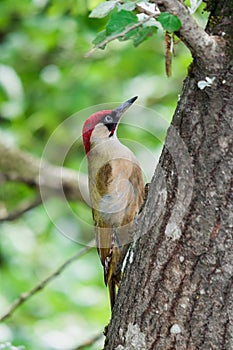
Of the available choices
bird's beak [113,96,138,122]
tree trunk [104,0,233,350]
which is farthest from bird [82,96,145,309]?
tree trunk [104,0,233,350]

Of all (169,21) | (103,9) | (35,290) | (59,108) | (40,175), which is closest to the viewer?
(169,21)

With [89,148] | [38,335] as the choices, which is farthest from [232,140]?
[38,335]

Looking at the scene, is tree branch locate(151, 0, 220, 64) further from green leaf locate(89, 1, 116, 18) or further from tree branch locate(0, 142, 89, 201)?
tree branch locate(0, 142, 89, 201)

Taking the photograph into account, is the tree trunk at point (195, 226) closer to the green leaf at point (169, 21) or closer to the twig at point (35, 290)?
the green leaf at point (169, 21)

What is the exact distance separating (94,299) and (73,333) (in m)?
0.79

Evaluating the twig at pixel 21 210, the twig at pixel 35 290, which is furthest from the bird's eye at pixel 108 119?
the twig at pixel 21 210

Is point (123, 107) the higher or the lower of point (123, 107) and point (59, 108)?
the lower

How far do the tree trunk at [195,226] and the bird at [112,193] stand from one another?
90 cm

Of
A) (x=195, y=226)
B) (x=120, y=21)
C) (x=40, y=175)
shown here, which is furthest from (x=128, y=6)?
(x=40, y=175)

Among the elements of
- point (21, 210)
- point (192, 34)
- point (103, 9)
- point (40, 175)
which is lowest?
point (192, 34)

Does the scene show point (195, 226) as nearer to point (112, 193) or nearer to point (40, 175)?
point (112, 193)

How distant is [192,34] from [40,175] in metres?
2.72

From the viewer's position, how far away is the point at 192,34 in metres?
1.73

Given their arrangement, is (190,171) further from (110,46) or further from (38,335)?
(110,46)
